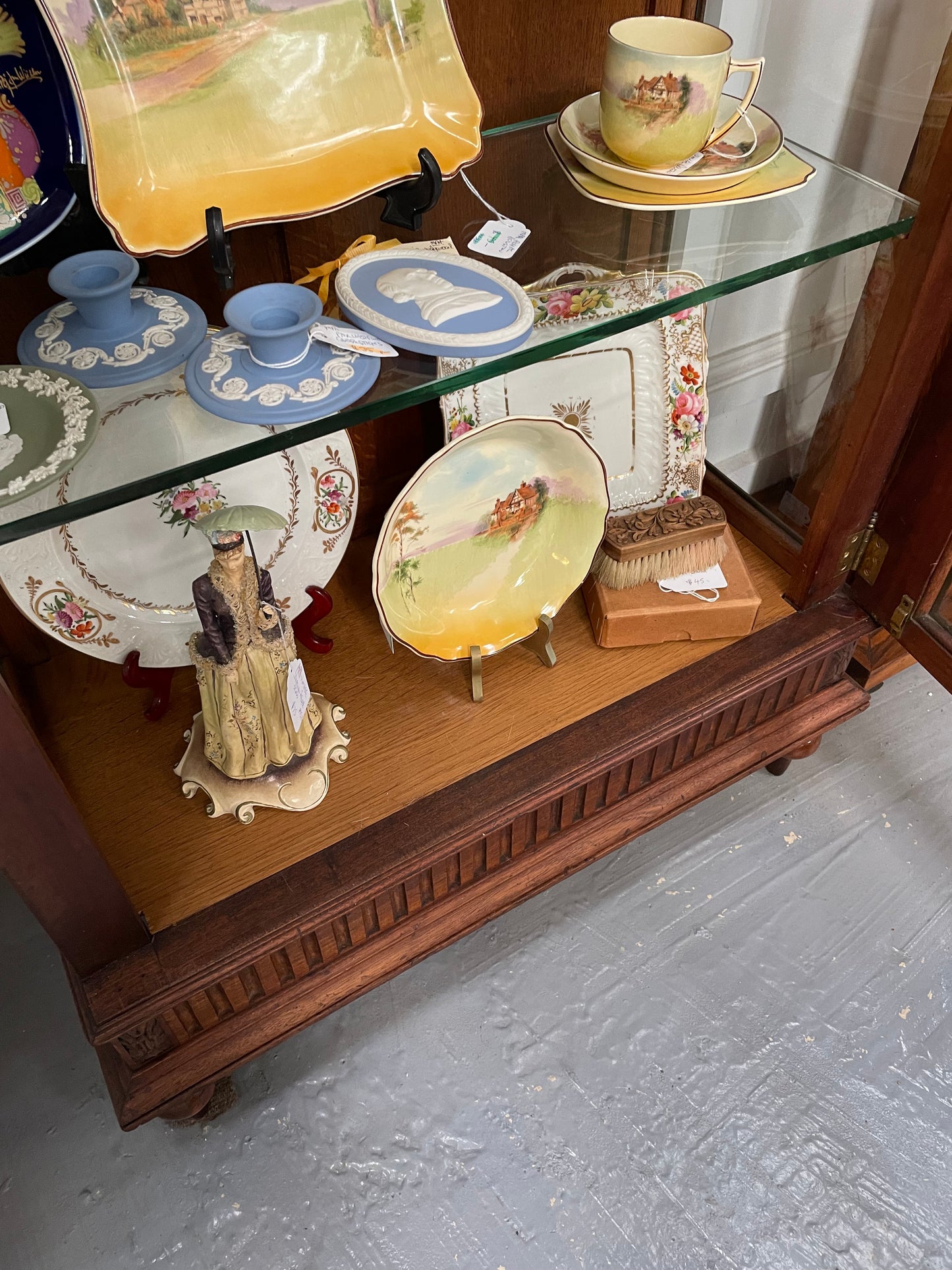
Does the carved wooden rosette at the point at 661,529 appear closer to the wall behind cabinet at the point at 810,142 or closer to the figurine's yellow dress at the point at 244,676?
the wall behind cabinet at the point at 810,142

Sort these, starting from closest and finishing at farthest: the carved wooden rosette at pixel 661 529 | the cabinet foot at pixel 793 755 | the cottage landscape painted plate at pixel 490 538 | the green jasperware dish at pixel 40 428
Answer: the green jasperware dish at pixel 40 428
the cottage landscape painted plate at pixel 490 538
the carved wooden rosette at pixel 661 529
the cabinet foot at pixel 793 755

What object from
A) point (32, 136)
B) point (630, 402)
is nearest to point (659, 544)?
point (630, 402)

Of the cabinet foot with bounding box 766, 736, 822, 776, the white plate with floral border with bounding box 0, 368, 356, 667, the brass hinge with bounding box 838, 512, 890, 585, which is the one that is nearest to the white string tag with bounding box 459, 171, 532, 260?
the white plate with floral border with bounding box 0, 368, 356, 667

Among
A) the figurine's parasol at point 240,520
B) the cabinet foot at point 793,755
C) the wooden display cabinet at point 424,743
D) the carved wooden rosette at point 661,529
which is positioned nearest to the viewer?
the figurine's parasol at point 240,520

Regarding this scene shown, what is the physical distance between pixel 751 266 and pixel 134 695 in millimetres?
768

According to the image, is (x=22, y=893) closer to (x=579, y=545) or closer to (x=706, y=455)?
(x=579, y=545)

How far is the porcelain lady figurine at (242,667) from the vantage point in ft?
2.57

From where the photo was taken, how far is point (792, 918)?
4.03 ft

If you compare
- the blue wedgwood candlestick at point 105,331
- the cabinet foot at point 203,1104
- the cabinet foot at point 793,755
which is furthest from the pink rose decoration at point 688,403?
the cabinet foot at point 203,1104

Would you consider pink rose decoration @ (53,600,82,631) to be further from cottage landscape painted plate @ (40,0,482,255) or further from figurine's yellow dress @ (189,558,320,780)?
cottage landscape painted plate @ (40,0,482,255)

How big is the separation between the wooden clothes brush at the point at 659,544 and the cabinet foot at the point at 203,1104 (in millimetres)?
713

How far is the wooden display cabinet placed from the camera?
2.74ft

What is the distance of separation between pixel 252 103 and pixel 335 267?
0.13m

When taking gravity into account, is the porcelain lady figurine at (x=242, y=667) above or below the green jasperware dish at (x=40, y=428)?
below
